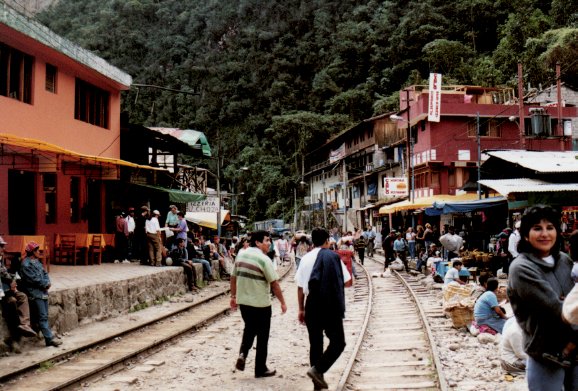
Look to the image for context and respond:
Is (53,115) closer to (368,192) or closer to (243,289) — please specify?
(243,289)

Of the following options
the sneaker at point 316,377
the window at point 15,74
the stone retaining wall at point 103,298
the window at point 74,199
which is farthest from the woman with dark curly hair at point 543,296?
the window at point 74,199

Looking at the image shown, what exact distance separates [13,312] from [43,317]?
1.63 feet

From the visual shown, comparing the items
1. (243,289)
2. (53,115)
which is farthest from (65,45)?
(243,289)

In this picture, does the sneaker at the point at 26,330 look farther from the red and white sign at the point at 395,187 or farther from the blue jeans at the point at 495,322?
the red and white sign at the point at 395,187

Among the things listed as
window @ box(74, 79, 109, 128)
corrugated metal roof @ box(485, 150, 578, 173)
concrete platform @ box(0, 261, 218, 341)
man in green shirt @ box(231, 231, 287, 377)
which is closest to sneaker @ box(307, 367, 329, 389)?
man in green shirt @ box(231, 231, 287, 377)

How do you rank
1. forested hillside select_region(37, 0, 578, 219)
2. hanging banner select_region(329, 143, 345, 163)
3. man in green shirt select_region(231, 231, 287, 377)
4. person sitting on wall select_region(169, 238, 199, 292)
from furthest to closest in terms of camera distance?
hanging banner select_region(329, 143, 345, 163) → forested hillside select_region(37, 0, 578, 219) → person sitting on wall select_region(169, 238, 199, 292) → man in green shirt select_region(231, 231, 287, 377)

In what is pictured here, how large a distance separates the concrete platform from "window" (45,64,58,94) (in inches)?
210

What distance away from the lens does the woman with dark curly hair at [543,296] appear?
3.24 meters

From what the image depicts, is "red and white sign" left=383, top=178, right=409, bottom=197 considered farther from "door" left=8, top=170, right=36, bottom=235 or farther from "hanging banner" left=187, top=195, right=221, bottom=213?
"door" left=8, top=170, right=36, bottom=235

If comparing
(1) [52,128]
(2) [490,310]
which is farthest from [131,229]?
(2) [490,310]

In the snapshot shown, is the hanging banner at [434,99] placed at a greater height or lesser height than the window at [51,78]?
greater

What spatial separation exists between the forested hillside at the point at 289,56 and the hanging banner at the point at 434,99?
9.78 meters

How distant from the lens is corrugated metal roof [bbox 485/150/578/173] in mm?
16141

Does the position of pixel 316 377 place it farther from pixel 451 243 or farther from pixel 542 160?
pixel 451 243
